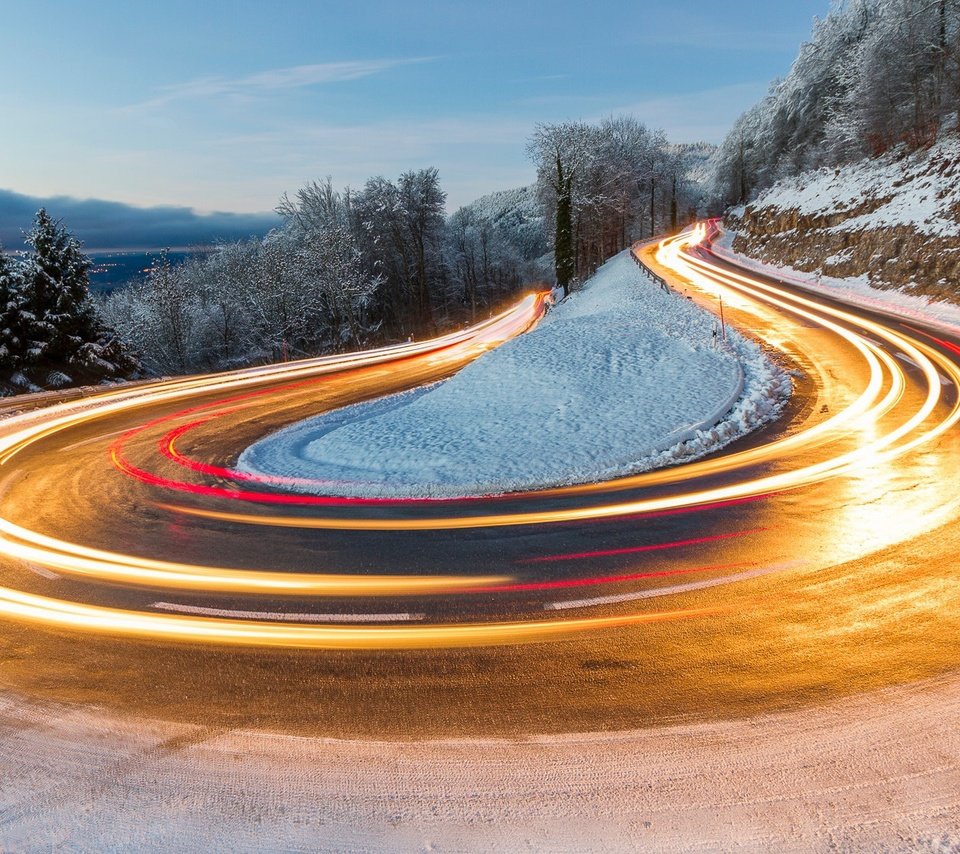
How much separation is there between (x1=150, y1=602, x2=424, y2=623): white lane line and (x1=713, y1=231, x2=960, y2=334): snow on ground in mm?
25115

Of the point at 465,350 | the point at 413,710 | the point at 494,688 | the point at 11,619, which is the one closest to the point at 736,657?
the point at 494,688

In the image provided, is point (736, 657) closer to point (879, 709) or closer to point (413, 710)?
point (879, 709)

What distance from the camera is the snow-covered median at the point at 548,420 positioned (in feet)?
38.2

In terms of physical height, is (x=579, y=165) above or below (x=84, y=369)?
above

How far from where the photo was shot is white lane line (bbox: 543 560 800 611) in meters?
6.50

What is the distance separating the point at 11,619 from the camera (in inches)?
281

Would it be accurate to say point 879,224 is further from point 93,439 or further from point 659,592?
point 93,439

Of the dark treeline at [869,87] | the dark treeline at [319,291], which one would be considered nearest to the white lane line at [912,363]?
the dark treeline at [869,87]

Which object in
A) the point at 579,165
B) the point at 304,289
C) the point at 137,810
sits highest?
the point at 579,165

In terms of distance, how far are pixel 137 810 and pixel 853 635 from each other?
19.6 feet

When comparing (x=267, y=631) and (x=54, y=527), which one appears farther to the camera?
(x=54, y=527)

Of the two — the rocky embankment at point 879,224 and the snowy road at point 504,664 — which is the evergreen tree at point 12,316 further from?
the rocky embankment at point 879,224

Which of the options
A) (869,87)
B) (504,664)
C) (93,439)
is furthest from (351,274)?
(504,664)

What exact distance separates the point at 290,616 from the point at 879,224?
131 feet
